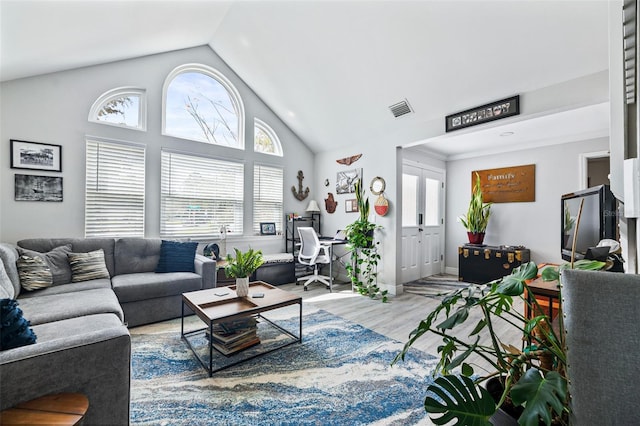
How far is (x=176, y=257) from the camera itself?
330cm

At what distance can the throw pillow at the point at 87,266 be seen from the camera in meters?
2.74

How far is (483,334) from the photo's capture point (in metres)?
2.70

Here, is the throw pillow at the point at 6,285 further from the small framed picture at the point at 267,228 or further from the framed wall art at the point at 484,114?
the framed wall art at the point at 484,114

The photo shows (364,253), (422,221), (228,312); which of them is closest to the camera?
(228,312)

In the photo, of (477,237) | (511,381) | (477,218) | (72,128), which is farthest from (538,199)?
(72,128)

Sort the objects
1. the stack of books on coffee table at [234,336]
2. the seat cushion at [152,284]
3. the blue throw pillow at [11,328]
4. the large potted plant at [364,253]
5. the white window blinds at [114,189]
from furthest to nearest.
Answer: the large potted plant at [364,253]
the white window blinds at [114,189]
the seat cushion at [152,284]
the stack of books on coffee table at [234,336]
the blue throw pillow at [11,328]

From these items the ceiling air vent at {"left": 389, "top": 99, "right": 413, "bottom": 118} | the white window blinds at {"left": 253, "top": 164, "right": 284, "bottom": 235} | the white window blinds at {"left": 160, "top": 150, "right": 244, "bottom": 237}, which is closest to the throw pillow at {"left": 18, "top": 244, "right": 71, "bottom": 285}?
the white window blinds at {"left": 160, "top": 150, "right": 244, "bottom": 237}

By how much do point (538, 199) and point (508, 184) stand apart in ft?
1.59

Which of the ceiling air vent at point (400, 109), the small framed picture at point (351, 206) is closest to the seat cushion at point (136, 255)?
the small framed picture at point (351, 206)

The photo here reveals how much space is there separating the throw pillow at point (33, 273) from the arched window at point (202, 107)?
211cm

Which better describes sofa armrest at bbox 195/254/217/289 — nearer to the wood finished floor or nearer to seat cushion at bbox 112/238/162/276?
seat cushion at bbox 112/238/162/276

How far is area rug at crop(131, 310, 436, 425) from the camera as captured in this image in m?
1.54

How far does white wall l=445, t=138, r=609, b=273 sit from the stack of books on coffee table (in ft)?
14.4

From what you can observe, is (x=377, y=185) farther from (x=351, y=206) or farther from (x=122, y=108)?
(x=122, y=108)
